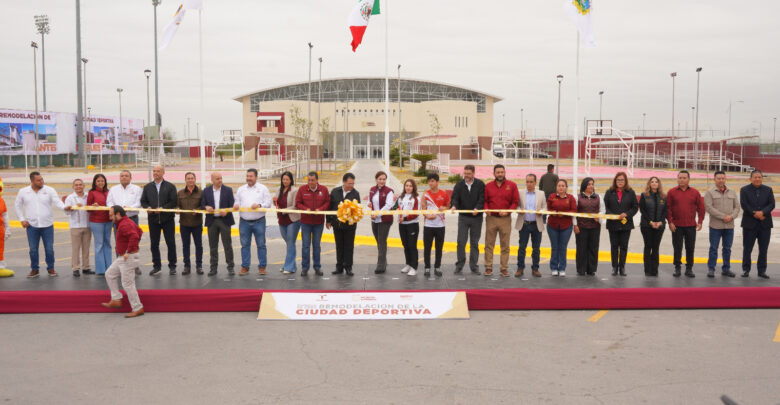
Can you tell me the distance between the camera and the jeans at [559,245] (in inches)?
374

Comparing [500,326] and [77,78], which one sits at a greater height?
[77,78]

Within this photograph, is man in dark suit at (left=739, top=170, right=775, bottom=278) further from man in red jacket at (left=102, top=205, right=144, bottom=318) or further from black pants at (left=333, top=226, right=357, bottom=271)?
man in red jacket at (left=102, top=205, right=144, bottom=318)

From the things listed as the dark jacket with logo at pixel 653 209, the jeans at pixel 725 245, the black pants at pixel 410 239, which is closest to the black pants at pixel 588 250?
the dark jacket with logo at pixel 653 209

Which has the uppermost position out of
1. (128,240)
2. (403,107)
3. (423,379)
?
(403,107)

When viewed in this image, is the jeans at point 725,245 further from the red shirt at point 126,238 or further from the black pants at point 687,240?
the red shirt at point 126,238

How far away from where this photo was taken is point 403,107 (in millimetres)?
87625

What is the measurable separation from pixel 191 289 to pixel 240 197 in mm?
1847

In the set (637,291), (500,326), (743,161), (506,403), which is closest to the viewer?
(506,403)

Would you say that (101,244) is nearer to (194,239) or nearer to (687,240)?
(194,239)

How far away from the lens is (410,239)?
963 centimetres

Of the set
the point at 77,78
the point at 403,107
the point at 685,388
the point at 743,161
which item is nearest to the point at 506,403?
the point at 685,388

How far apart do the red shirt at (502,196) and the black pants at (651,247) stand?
2155mm

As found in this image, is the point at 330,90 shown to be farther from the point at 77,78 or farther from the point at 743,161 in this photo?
the point at 743,161

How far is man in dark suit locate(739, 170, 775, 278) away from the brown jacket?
886 centimetres
